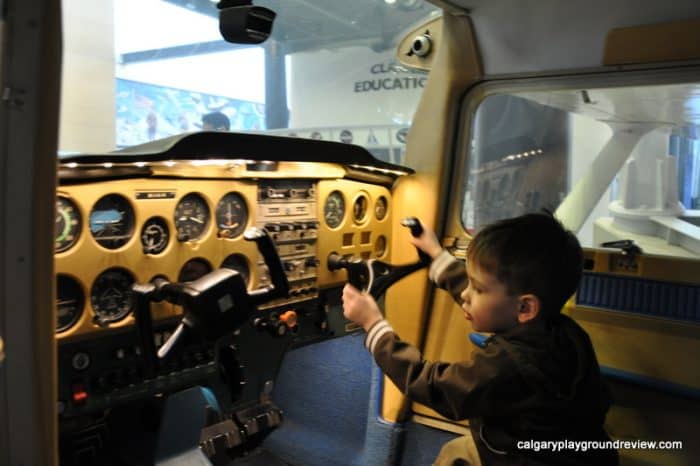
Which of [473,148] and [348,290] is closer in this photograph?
[348,290]

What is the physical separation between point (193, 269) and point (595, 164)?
1754mm

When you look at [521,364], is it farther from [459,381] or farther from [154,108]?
[154,108]

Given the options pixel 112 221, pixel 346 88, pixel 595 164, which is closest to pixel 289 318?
pixel 112 221

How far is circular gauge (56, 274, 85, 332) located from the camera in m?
1.79

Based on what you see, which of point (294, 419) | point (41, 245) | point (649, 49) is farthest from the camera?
point (294, 419)

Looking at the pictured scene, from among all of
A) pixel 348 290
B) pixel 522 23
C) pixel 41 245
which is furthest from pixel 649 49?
pixel 41 245

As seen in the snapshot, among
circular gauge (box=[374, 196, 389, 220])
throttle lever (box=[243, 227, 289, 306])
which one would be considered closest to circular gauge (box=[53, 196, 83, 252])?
throttle lever (box=[243, 227, 289, 306])

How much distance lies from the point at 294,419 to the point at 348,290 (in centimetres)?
190

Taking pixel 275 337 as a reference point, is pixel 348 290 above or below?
above

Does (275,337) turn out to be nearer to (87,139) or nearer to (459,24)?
(87,139)

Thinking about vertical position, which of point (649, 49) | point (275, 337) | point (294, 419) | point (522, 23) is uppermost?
point (522, 23)

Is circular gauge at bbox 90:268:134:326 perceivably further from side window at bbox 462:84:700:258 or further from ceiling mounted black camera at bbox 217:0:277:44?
side window at bbox 462:84:700:258

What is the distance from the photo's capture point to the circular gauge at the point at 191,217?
6.86ft

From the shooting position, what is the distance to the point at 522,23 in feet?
8.31
